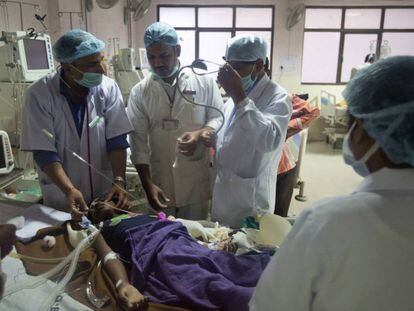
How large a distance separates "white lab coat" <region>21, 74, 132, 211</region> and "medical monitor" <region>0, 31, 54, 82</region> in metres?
0.81

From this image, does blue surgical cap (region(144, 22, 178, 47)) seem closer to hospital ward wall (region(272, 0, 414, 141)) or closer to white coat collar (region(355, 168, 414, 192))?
white coat collar (region(355, 168, 414, 192))

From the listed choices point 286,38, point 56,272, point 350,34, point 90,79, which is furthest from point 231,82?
point 350,34

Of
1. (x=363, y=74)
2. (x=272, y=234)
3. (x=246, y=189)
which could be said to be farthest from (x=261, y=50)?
(x=363, y=74)

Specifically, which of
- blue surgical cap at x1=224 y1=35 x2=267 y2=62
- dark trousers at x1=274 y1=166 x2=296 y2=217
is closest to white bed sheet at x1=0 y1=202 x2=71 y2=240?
blue surgical cap at x1=224 y1=35 x2=267 y2=62

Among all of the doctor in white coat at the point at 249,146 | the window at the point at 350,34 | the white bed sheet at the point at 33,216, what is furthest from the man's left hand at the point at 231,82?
the window at the point at 350,34

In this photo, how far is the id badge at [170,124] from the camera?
194cm

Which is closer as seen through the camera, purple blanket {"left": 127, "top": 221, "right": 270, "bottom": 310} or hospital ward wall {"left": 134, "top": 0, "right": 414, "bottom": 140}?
purple blanket {"left": 127, "top": 221, "right": 270, "bottom": 310}

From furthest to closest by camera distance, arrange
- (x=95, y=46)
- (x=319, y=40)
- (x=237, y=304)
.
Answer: (x=319, y=40)
(x=95, y=46)
(x=237, y=304)

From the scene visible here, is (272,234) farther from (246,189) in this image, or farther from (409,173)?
(409,173)

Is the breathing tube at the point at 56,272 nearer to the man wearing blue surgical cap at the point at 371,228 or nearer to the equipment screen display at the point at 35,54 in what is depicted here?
the man wearing blue surgical cap at the point at 371,228

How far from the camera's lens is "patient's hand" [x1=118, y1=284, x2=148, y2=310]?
1099 millimetres

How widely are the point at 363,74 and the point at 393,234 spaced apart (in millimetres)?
327

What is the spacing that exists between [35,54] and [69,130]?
1101mm

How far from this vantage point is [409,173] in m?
0.70
